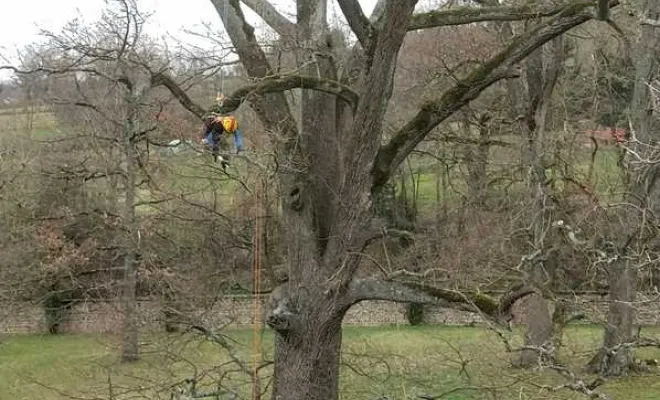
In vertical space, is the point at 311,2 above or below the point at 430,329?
above

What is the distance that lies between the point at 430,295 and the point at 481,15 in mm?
3151

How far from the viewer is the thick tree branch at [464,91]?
8531mm

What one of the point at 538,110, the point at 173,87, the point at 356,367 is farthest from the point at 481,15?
the point at 538,110

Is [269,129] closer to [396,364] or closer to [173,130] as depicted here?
[173,130]

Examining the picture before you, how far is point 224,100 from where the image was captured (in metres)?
8.27

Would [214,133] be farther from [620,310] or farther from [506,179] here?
[506,179]

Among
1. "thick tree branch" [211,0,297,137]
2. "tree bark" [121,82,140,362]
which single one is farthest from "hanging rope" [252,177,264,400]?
"tree bark" [121,82,140,362]

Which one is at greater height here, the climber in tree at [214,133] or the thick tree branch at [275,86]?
the thick tree branch at [275,86]

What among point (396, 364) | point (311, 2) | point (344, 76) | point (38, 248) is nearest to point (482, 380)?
point (396, 364)

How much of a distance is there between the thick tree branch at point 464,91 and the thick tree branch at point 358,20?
100 cm

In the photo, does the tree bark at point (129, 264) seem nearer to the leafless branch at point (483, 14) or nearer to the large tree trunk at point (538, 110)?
the leafless branch at point (483, 14)

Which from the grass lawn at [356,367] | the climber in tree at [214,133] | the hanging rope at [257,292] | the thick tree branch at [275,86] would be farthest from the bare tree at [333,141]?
the grass lawn at [356,367]

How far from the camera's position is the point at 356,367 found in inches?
A: 420

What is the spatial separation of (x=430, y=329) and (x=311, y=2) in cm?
1940
